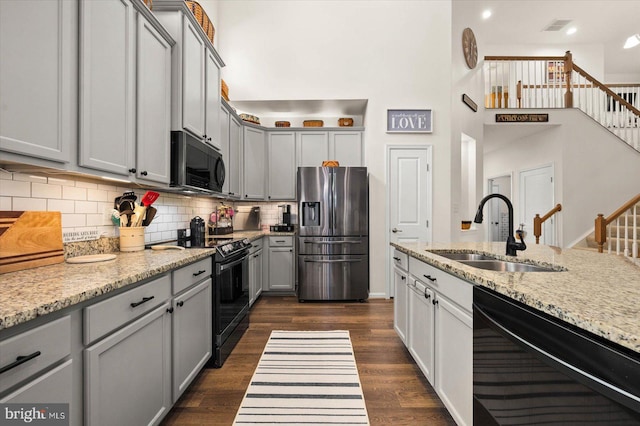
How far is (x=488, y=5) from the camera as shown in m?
5.51

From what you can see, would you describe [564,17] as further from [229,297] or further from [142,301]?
[142,301]

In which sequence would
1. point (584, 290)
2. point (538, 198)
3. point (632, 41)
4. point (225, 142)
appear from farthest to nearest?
point (632, 41), point (538, 198), point (225, 142), point (584, 290)

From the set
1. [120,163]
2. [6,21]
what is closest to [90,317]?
[120,163]

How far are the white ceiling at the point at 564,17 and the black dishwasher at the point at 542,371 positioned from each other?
5.97 metres

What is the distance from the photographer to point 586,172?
223 inches

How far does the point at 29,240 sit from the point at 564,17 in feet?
29.8

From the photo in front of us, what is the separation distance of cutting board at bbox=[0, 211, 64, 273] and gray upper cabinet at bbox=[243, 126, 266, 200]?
9.22 feet

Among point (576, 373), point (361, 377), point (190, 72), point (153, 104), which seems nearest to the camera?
point (576, 373)

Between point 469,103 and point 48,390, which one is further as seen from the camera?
point 469,103

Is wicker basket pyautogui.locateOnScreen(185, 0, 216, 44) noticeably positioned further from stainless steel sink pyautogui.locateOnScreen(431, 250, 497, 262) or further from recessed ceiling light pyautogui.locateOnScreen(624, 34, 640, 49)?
recessed ceiling light pyautogui.locateOnScreen(624, 34, 640, 49)

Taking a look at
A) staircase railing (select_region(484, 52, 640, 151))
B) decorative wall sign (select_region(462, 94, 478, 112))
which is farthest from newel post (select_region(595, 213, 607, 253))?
staircase railing (select_region(484, 52, 640, 151))

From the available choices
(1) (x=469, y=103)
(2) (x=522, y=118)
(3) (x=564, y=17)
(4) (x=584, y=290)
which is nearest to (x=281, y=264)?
(4) (x=584, y=290)

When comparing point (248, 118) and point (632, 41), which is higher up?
point (632, 41)

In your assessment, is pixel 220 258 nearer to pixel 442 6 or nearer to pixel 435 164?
pixel 435 164
